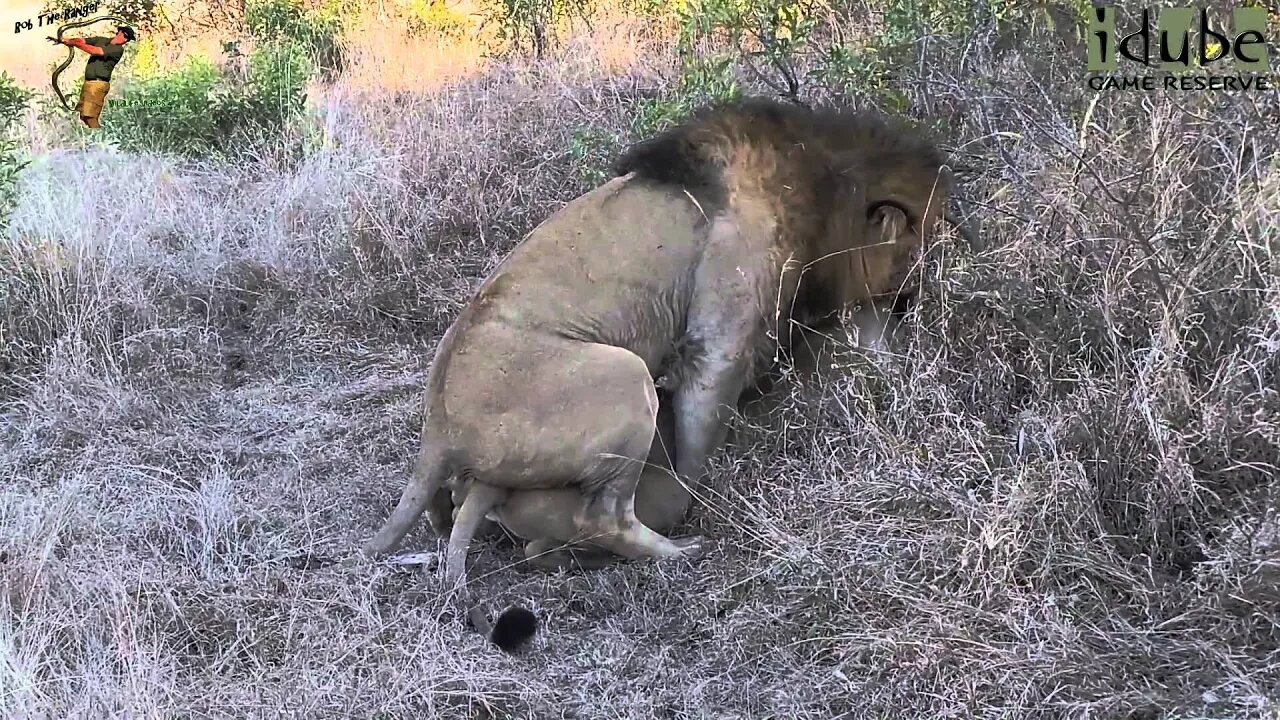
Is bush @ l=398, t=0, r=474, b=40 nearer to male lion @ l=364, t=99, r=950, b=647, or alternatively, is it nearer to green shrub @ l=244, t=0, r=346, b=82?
green shrub @ l=244, t=0, r=346, b=82

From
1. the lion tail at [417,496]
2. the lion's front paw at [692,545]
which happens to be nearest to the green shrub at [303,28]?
the lion tail at [417,496]

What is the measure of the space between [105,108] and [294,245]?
143 inches

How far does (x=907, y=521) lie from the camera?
3.25 metres

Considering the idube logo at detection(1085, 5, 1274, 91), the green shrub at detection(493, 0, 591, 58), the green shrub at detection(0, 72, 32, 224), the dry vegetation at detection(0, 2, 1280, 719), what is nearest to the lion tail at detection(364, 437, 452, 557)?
the dry vegetation at detection(0, 2, 1280, 719)

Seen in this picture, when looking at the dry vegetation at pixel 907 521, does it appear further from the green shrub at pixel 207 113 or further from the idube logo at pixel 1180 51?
the green shrub at pixel 207 113

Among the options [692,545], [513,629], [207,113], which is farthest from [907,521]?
[207,113]

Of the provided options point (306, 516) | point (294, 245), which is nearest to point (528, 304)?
point (306, 516)

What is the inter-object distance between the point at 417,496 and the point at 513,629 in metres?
0.67

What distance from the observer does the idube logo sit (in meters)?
3.37

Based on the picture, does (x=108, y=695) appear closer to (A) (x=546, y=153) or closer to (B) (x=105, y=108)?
(A) (x=546, y=153)

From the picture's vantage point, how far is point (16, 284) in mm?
5641

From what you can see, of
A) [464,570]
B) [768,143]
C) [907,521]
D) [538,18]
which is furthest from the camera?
[538,18]

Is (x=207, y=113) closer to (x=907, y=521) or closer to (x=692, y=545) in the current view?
(x=692, y=545)

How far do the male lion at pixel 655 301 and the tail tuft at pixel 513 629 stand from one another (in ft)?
0.71
